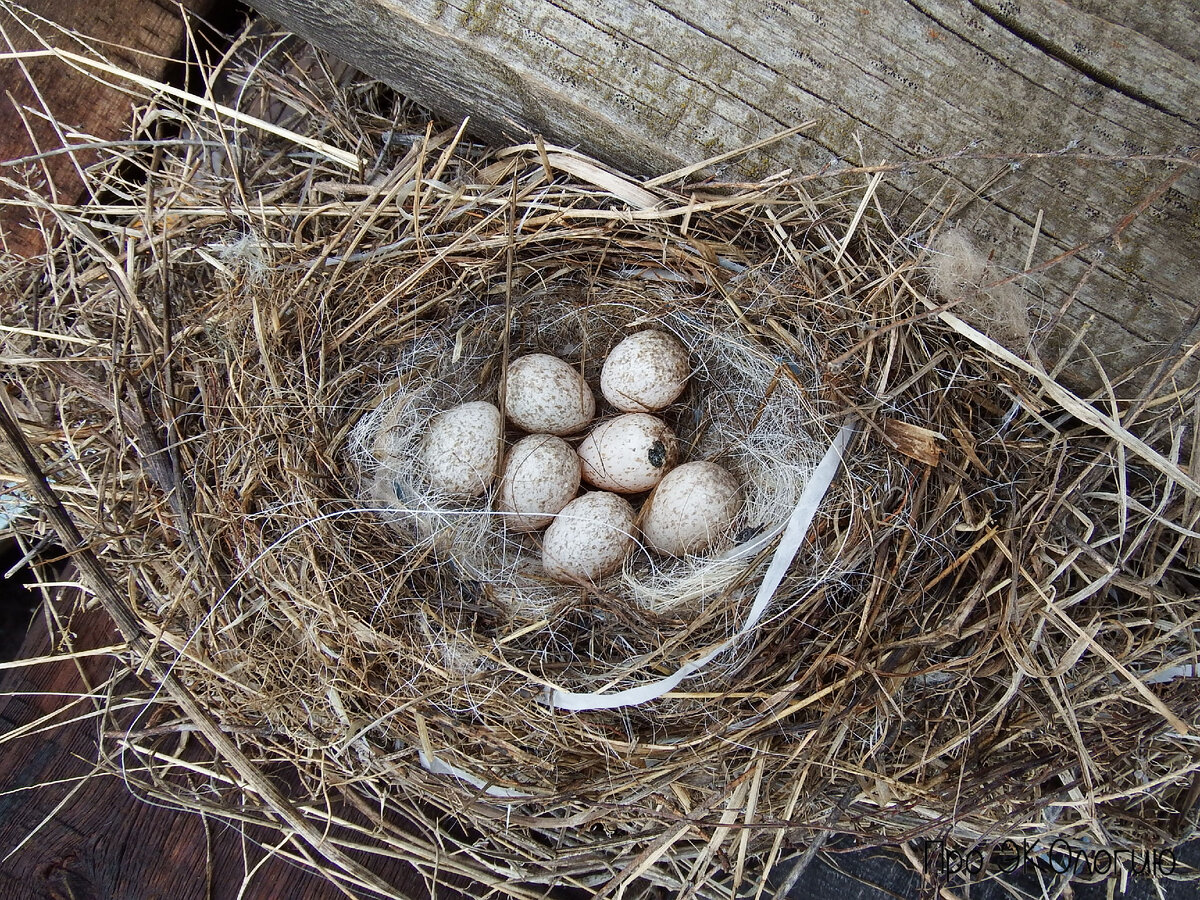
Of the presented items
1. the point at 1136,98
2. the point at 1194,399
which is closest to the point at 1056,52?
the point at 1136,98

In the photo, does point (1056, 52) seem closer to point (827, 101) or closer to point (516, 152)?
point (827, 101)

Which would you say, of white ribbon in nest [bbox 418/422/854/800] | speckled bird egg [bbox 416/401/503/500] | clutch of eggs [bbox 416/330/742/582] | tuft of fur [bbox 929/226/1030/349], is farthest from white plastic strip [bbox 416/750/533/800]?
tuft of fur [bbox 929/226/1030/349]

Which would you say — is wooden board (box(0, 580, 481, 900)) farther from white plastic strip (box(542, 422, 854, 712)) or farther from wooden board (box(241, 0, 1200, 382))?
wooden board (box(241, 0, 1200, 382))

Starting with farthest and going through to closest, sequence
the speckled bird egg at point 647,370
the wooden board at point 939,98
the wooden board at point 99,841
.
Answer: the speckled bird egg at point 647,370, the wooden board at point 99,841, the wooden board at point 939,98

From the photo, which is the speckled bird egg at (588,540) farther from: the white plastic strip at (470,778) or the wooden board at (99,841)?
the wooden board at (99,841)

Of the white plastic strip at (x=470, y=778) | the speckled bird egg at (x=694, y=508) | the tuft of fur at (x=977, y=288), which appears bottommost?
the white plastic strip at (x=470, y=778)

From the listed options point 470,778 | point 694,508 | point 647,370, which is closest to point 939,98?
point 647,370

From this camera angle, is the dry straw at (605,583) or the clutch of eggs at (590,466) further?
the clutch of eggs at (590,466)

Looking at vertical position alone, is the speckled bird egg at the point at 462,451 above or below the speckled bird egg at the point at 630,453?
below

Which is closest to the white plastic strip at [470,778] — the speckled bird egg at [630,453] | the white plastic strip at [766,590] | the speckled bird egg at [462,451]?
the white plastic strip at [766,590]
